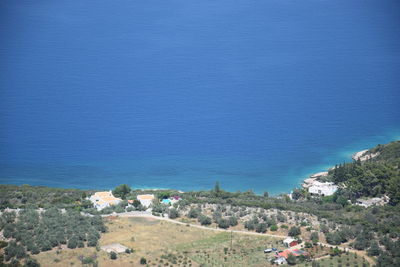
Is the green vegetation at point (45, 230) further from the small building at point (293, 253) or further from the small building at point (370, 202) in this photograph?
the small building at point (370, 202)

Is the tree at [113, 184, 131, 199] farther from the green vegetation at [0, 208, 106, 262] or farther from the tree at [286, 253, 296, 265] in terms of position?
the tree at [286, 253, 296, 265]

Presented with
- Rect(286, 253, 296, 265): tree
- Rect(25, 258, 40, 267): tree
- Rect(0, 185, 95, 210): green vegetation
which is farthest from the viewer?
Rect(0, 185, 95, 210): green vegetation

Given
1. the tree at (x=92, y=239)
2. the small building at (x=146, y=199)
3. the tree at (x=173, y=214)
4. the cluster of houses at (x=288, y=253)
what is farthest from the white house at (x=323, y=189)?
the tree at (x=92, y=239)

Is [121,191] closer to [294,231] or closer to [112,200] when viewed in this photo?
[112,200]

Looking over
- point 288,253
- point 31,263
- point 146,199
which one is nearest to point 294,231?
point 288,253

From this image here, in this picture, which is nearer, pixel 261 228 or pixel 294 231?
pixel 294 231

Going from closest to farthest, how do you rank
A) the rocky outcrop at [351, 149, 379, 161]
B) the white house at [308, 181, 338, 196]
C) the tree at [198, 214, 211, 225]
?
1. the tree at [198, 214, 211, 225]
2. the white house at [308, 181, 338, 196]
3. the rocky outcrop at [351, 149, 379, 161]

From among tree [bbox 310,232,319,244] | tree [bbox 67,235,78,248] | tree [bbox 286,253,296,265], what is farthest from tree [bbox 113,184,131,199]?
tree [bbox 286,253,296,265]
